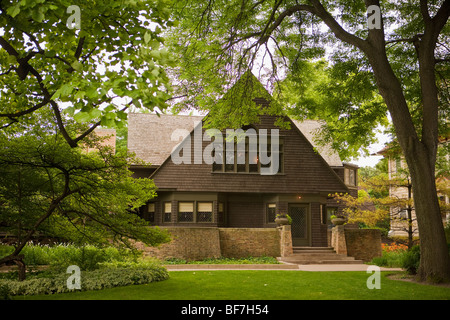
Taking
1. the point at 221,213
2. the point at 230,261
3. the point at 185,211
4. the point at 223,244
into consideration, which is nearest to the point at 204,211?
the point at 185,211

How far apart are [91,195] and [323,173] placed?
17323 mm

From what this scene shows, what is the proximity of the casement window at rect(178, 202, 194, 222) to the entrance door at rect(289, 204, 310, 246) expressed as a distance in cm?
580

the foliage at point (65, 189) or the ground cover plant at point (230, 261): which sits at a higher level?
the foliage at point (65, 189)

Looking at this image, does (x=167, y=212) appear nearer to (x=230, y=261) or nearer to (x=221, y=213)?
(x=221, y=213)

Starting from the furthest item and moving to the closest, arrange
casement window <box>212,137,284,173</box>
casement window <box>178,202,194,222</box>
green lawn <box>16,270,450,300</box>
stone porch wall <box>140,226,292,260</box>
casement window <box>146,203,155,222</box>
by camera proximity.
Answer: casement window <box>146,203,155,222</box> → casement window <box>212,137,284,173</box> → casement window <box>178,202,194,222</box> → stone porch wall <box>140,226,292,260</box> → green lawn <box>16,270,450,300</box>

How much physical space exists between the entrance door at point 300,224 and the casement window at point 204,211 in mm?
4725

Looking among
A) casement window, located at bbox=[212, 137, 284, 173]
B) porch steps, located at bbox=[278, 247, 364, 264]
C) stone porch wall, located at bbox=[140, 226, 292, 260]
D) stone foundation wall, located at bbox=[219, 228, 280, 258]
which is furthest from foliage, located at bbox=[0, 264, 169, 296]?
casement window, located at bbox=[212, 137, 284, 173]

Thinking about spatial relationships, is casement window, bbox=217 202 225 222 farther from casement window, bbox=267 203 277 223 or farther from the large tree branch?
the large tree branch

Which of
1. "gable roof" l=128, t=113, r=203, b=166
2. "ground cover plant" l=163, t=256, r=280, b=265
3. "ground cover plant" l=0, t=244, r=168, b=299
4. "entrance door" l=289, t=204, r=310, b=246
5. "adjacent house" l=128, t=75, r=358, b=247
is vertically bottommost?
"ground cover plant" l=163, t=256, r=280, b=265

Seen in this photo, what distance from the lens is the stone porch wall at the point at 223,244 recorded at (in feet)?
68.0

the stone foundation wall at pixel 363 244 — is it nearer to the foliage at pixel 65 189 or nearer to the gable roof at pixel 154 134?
the gable roof at pixel 154 134

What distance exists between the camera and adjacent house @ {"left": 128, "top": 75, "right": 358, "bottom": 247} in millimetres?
24438

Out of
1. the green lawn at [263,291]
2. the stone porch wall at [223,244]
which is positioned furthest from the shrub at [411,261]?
the stone porch wall at [223,244]
